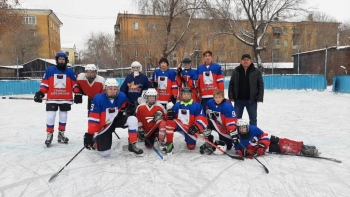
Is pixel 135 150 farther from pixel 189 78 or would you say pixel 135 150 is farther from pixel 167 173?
pixel 189 78

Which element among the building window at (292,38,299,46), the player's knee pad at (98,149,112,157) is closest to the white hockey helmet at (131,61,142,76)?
the player's knee pad at (98,149,112,157)

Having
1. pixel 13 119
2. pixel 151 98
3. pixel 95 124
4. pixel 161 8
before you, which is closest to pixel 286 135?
pixel 151 98

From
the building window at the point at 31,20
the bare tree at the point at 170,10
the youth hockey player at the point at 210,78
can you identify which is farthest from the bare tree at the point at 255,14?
the building window at the point at 31,20

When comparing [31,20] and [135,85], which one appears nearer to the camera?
[135,85]

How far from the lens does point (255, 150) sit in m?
3.62

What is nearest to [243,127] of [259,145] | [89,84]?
[259,145]

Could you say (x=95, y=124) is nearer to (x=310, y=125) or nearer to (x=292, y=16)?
(x=310, y=125)

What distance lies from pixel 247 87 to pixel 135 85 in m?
1.86

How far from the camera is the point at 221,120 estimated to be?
3922mm

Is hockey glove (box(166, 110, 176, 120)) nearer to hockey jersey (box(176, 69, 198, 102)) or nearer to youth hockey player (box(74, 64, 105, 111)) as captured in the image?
hockey jersey (box(176, 69, 198, 102))

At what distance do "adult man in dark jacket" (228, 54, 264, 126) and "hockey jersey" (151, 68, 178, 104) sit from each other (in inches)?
39.5

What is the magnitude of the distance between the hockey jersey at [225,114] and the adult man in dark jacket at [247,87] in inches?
29.0

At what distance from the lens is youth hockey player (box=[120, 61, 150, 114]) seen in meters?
4.49

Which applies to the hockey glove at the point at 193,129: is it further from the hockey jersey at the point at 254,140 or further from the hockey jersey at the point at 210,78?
the hockey jersey at the point at 210,78
